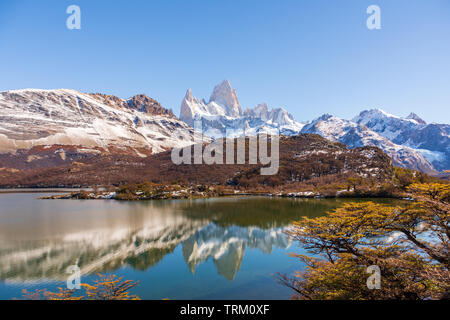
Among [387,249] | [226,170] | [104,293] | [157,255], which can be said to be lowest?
[226,170]

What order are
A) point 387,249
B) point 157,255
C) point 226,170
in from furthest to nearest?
point 226,170, point 157,255, point 387,249

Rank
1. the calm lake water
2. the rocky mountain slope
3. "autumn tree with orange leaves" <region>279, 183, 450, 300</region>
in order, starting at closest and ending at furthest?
1. "autumn tree with orange leaves" <region>279, 183, 450, 300</region>
2. the calm lake water
3. the rocky mountain slope

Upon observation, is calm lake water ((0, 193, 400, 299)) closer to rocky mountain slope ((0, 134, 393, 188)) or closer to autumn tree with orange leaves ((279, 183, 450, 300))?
autumn tree with orange leaves ((279, 183, 450, 300))

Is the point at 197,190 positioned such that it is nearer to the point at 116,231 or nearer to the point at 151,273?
the point at 116,231

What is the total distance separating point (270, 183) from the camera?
100562mm

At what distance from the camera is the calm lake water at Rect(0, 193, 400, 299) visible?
14.0 metres

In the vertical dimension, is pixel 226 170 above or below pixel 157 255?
below

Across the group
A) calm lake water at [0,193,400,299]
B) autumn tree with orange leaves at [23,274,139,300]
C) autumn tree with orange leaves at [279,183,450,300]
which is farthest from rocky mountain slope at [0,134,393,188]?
autumn tree with orange leaves at [23,274,139,300]

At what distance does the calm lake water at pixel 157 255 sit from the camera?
14.0 metres

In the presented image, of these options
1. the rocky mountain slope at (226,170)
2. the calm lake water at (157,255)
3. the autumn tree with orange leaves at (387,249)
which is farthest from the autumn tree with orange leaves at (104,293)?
the rocky mountain slope at (226,170)

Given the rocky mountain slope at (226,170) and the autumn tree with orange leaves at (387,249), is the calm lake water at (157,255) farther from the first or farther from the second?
the rocky mountain slope at (226,170)

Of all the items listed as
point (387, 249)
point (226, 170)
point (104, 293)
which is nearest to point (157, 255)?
point (104, 293)

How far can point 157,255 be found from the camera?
2023 cm

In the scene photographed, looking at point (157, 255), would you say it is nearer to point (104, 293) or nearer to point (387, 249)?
point (104, 293)
